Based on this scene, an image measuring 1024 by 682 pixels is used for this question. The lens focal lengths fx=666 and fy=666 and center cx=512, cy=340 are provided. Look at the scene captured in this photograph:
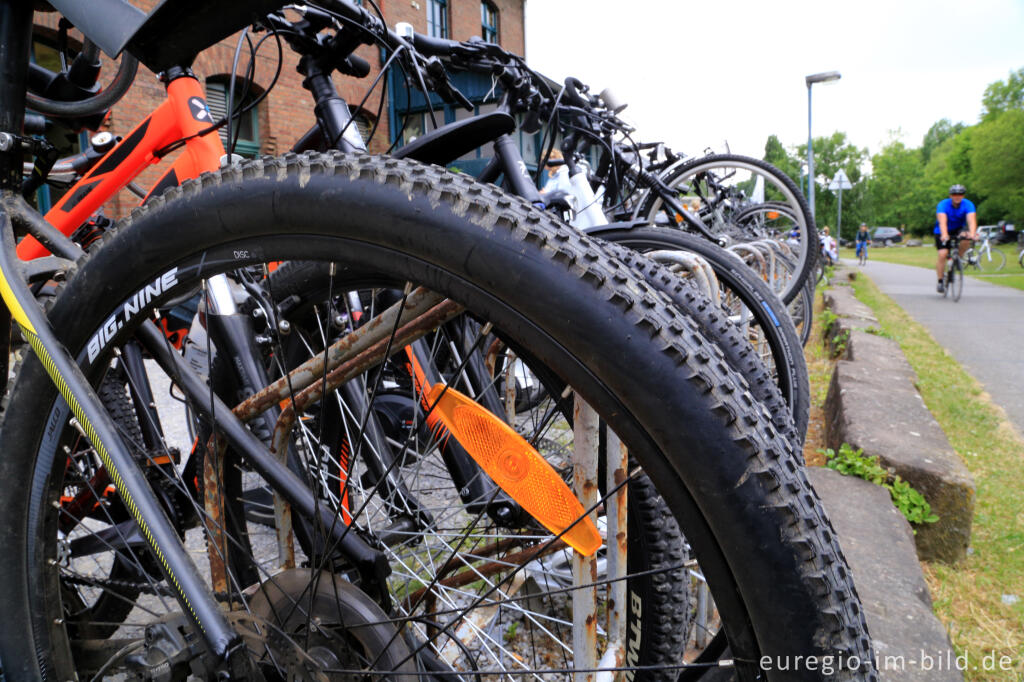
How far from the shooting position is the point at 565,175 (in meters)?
3.32

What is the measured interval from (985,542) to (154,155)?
325 centimetres

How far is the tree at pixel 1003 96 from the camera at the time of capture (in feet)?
141

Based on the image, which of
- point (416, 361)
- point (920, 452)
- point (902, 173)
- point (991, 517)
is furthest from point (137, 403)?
point (902, 173)

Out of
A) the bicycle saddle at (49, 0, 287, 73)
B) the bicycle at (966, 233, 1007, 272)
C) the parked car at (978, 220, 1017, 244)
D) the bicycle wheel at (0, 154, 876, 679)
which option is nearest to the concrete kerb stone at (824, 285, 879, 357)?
the bicycle wheel at (0, 154, 876, 679)

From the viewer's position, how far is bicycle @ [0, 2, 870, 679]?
2.18 feet

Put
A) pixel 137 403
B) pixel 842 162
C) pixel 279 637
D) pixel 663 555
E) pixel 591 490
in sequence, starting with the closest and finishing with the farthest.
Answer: pixel 279 637
pixel 591 490
pixel 663 555
pixel 137 403
pixel 842 162

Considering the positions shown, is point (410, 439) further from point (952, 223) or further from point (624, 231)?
point (952, 223)

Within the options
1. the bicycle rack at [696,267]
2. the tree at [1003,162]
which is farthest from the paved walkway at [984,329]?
the tree at [1003,162]

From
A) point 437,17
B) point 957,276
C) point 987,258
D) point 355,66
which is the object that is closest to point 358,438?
point 355,66

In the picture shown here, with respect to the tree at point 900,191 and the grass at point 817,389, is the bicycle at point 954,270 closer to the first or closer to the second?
the grass at point 817,389

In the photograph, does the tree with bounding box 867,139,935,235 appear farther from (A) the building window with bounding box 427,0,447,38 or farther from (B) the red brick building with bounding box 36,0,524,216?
(B) the red brick building with bounding box 36,0,524,216

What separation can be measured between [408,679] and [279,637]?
8.2 inches

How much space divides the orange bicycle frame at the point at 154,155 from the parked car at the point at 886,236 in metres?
71.7

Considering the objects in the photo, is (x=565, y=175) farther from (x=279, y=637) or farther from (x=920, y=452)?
(x=279, y=637)
